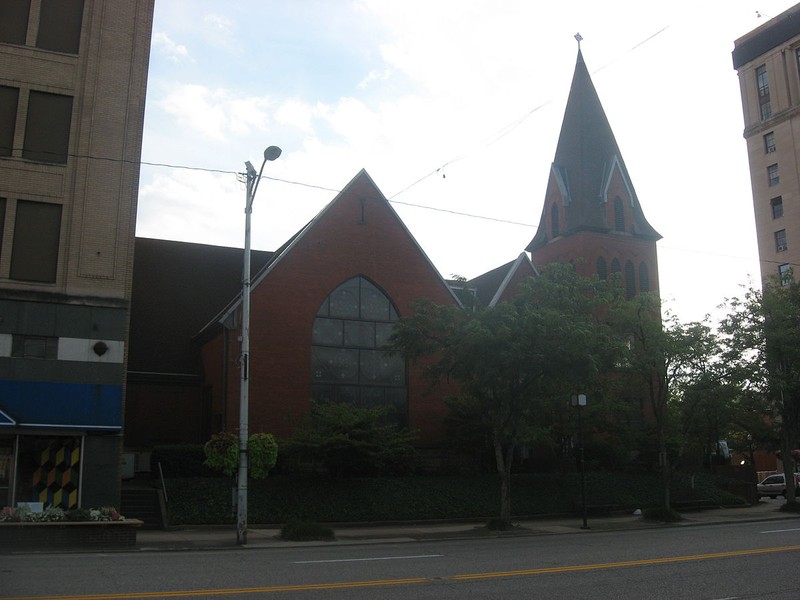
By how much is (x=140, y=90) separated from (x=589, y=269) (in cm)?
2711

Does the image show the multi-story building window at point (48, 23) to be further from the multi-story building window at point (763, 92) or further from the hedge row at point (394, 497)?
the multi-story building window at point (763, 92)

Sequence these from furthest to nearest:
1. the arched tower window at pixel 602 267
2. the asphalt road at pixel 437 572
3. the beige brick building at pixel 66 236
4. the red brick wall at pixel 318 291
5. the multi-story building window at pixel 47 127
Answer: the arched tower window at pixel 602 267
the red brick wall at pixel 318 291
the multi-story building window at pixel 47 127
the beige brick building at pixel 66 236
the asphalt road at pixel 437 572

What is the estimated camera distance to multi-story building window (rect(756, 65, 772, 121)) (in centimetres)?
6838

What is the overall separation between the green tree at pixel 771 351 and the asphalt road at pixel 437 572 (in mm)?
13346

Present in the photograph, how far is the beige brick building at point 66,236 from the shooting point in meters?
22.0

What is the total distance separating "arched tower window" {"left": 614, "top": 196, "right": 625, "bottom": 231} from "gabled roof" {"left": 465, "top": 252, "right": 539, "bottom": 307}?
25.2 ft

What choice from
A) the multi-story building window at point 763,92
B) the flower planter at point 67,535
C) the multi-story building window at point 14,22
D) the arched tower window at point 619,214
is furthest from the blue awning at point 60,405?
the multi-story building window at point 763,92

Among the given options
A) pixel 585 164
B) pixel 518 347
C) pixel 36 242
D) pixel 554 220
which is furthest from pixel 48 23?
pixel 585 164

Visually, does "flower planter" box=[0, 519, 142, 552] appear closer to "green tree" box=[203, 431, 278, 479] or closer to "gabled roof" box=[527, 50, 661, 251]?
"green tree" box=[203, 431, 278, 479]

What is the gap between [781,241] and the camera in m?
66.8

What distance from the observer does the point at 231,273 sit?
3997 cm

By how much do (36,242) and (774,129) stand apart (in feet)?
205

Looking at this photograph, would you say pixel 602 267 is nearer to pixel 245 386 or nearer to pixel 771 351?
pixel 771 351

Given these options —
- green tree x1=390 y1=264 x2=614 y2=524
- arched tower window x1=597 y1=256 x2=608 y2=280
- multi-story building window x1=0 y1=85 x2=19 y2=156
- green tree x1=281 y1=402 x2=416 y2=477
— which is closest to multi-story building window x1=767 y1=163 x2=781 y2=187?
arched tower window x1=597 y1=256 x2=608 y2=280
